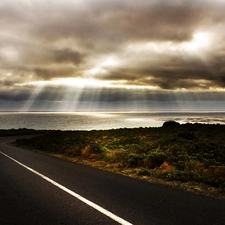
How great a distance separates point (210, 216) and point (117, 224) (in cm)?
207

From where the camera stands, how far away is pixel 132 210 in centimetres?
563

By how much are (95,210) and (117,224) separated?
3.26 feet

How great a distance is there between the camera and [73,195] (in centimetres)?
696

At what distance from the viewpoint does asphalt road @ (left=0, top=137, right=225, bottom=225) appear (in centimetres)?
510

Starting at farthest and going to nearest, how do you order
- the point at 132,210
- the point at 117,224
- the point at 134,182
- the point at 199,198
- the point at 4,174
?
the point at 4,174 < the point at 134,182 < the point at 199,198 < the point at 132,210 < the point at 117,224

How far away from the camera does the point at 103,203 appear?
6.20 metres

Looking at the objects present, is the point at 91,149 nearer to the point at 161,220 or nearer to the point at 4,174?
the point at 4,174

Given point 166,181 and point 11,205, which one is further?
point 166,181

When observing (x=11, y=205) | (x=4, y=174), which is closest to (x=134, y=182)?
(x=11, y=205)

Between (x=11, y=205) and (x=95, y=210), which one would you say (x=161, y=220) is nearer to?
(x=95, y=210)

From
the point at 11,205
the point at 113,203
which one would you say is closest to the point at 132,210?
the point at 113,203

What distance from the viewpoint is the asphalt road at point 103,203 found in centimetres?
510

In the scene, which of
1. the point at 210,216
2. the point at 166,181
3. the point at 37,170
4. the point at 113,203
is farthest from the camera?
the point at 37,170

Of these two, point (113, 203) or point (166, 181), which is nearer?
point (113, 203)
